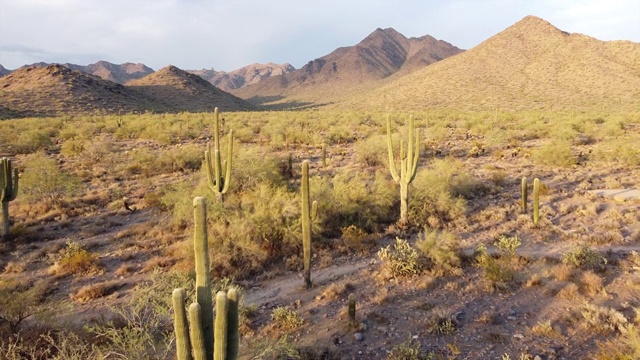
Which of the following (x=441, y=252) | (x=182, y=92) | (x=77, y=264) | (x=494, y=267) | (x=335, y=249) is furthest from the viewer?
(x=182, y=92)

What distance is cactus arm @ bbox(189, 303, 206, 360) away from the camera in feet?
13.7

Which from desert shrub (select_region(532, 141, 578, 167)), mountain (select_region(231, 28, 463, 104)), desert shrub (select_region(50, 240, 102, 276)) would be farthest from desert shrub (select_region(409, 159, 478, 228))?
mountain (select_region(231, 28, 463, 104))

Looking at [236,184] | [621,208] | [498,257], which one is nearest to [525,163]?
[621,208]

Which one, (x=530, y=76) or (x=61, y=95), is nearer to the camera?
(x=61, y=95)

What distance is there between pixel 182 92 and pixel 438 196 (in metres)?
68.0

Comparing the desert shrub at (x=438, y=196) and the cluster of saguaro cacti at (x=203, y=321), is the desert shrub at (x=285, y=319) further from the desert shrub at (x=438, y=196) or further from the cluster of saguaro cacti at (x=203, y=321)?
the desert shrub at (x=438, y=196)

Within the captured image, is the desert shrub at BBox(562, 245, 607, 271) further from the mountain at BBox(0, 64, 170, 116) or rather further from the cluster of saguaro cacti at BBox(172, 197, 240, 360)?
the mountain at BBox(0, 64, 170, 116)

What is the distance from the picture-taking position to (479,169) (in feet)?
57.1

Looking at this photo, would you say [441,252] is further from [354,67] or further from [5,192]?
[354,67]

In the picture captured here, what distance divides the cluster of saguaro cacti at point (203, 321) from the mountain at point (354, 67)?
334 ft

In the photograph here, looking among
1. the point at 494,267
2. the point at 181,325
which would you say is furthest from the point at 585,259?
the point at 181,325

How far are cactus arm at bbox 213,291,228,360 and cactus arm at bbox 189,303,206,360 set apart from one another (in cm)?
14

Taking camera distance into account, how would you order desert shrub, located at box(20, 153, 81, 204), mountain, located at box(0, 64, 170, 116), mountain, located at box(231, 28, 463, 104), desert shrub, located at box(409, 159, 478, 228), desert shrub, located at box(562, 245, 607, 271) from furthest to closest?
mountain, located at box(231, 28, 463, 104) → mountain, located at box(0, 64, 170, 116) → desert shrub, located at box(20, 153, 81, 204) → desert shrub, located at box(409, 159, 478, 228) → desert shrub, located at box(562, 245, 607, 271)

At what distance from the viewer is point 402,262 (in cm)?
861
